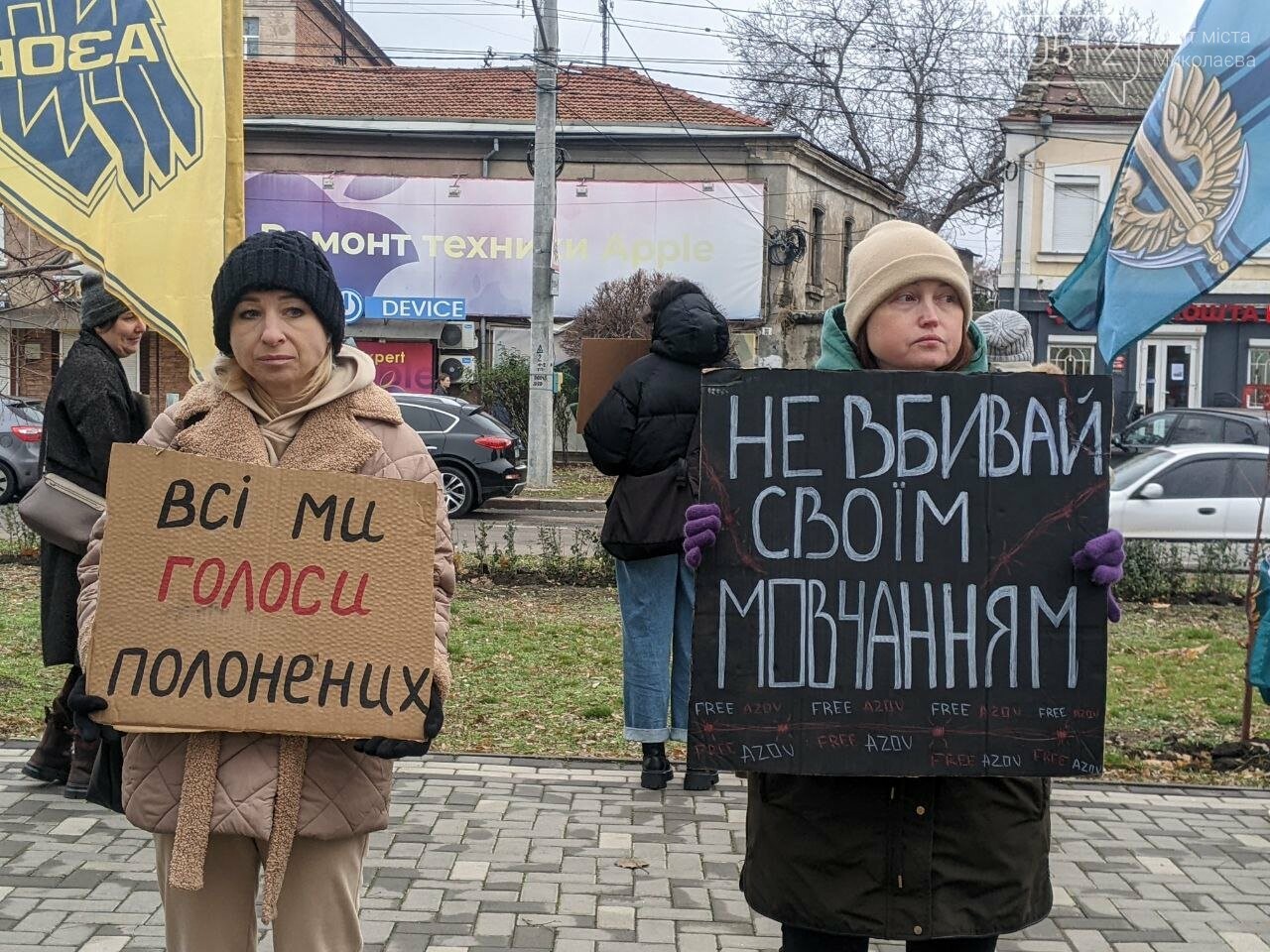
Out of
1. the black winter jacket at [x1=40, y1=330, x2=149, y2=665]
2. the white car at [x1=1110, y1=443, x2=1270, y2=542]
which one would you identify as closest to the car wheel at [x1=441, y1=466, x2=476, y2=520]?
the white car at [x1=1110, y1=443, x2=1270, y2=542]

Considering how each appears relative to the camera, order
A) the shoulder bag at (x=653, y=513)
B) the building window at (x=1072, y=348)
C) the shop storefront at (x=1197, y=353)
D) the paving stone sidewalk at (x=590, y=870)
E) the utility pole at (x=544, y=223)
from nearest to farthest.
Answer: the paving stone sidewalk at (x=590, y=870) < the shoulder bag at (x=653, y=513) < the utility pole at (x=544, y=223) < the shop storefront at (x=1197, y=353) < the building window at (x=1072, y=348)

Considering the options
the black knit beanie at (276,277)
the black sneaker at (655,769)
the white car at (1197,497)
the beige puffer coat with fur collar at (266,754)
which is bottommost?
the black sneaker at (655,769)

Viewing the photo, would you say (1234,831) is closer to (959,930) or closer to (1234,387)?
(959,930)

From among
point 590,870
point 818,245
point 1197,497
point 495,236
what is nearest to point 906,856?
point 590,870

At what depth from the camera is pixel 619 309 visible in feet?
92.9

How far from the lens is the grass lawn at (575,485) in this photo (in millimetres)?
22156

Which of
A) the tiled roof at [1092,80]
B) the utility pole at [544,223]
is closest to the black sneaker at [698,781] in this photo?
the utility pole at [544,223]

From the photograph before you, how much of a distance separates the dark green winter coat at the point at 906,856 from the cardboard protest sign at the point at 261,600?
2.49 feet

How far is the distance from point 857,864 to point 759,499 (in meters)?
0.72

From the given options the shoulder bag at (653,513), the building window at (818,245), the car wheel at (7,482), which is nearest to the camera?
the shoulder bag at (653,513)

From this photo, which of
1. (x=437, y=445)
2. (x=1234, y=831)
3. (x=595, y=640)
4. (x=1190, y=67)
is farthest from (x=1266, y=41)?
(x=437, y=445)

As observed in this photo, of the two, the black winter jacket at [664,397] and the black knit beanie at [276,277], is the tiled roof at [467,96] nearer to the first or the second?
the black winter jacket at [664,397]

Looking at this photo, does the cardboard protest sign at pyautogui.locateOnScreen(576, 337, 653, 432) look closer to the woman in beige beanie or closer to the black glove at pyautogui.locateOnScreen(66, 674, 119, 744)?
the woman in beige beanie

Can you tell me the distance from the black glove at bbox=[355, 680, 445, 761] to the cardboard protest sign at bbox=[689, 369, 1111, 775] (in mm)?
494
